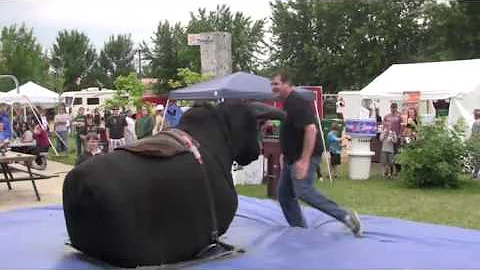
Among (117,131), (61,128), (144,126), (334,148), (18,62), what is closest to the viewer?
(334,148)

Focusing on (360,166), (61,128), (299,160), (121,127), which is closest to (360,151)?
(360,166)

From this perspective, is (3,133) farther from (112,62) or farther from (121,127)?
(112,62)

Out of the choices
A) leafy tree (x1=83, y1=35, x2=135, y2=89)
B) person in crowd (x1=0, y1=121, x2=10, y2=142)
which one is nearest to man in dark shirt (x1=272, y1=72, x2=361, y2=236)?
person in crowd (x1=0, y1=121, x2=10, y2=142)

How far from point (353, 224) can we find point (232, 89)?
623cm

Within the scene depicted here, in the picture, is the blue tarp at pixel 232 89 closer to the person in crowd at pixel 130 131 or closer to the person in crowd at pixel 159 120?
the person in crowd at pixel 159 120

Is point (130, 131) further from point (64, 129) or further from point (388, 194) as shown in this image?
point (388, 194)

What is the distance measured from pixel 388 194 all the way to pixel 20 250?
7.00m

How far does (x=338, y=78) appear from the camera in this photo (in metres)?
46.8

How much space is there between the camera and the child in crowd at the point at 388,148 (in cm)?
1381

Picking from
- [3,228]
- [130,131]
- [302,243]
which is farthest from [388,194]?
[130,131]

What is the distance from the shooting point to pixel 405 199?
10289 mm

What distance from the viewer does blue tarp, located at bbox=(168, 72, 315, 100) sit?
11.6 metres

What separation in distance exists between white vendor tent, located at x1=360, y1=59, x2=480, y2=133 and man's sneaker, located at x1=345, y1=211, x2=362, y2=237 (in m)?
11.3

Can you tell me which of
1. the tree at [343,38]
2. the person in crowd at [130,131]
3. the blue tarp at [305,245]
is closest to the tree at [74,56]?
the tree at [343,38]
